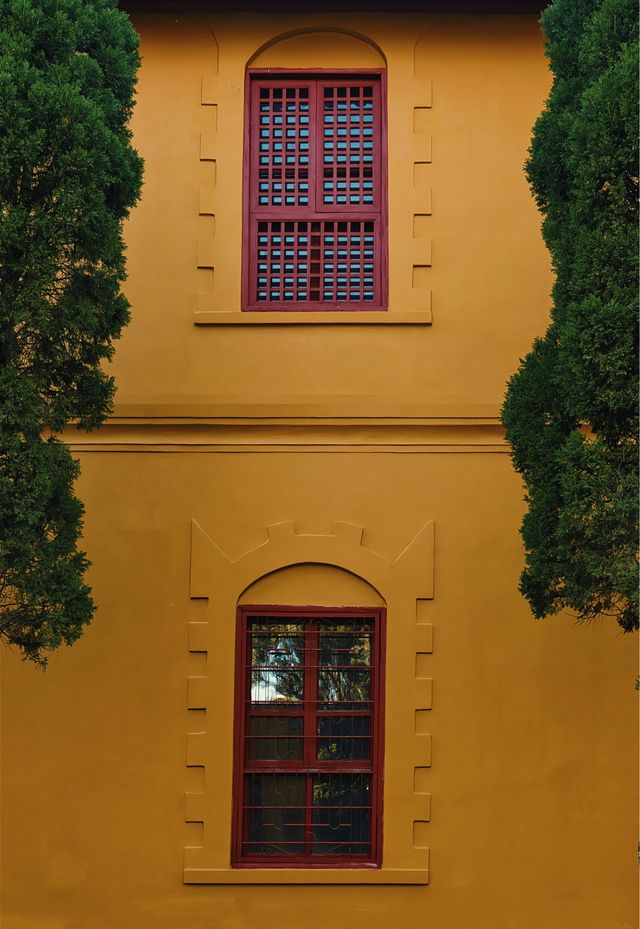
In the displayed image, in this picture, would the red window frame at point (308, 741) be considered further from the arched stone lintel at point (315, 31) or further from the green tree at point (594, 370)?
the arched stone lintel at point (315, 31)

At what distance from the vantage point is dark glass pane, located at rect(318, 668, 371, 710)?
8.82 meters

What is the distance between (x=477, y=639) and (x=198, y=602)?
6.86 ft

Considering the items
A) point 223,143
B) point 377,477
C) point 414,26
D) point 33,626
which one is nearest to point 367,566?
point 377,477

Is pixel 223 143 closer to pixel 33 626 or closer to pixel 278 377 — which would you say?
pixel 278 377

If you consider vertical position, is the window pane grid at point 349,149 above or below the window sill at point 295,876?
above

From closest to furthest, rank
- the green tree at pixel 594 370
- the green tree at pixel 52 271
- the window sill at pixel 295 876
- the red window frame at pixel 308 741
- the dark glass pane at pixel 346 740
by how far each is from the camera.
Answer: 1. the green tree at pixel 594 370
2. the green tree at pixel 52 271
3. the window sill at pixel 295 876
4. the red window frame at pixel 308 741
5. the dark glass pane at pixel 346 740

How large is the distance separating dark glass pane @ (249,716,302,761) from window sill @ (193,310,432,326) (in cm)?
298

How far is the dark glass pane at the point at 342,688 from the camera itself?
882cm

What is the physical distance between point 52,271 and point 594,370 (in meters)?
3.16

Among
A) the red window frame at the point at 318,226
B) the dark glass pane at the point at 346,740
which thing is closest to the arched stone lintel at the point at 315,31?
the red window frame at the point at 318,226

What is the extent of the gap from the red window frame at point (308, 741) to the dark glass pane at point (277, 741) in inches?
1.2

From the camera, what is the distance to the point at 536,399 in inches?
285

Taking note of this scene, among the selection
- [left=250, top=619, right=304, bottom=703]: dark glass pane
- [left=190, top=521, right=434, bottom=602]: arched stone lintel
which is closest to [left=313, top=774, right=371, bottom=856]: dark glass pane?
[left=250, top=619, right=304, bottom=703]: dark glass pane

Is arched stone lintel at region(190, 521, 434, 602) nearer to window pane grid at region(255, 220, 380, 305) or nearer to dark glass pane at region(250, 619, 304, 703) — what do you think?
dark glass pane at region(250, 619, 304, 703)
